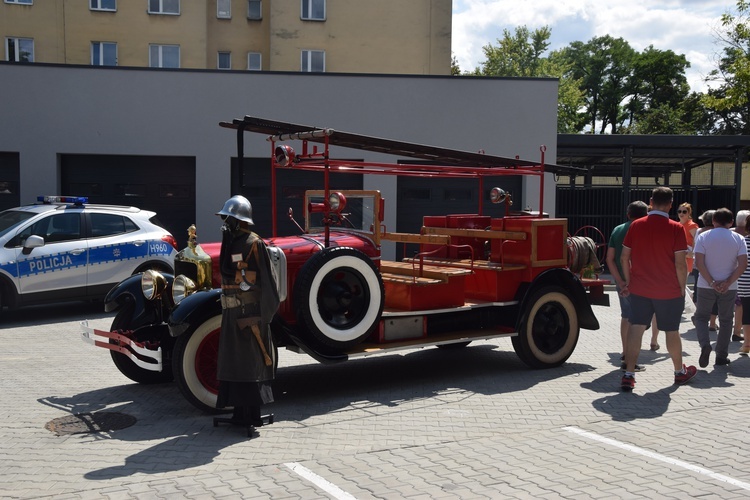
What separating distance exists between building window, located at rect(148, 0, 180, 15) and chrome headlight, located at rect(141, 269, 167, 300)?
22049 mm

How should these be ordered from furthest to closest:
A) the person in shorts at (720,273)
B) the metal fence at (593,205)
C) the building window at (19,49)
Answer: the building window at (19,49) → the metal fence at (593,205) → the person in shorts at (720,273)

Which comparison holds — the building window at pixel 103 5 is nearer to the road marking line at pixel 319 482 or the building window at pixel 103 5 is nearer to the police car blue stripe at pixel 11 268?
the police car blue stripe at pixel 11 268

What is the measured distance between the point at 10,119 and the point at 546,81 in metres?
12.4

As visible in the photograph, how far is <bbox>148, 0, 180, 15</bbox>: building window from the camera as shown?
27014 mm

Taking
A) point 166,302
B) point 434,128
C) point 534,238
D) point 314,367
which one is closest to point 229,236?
point 166,302

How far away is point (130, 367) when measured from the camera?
777 centimetres

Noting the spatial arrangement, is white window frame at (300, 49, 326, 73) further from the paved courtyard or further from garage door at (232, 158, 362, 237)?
the paved courtyard

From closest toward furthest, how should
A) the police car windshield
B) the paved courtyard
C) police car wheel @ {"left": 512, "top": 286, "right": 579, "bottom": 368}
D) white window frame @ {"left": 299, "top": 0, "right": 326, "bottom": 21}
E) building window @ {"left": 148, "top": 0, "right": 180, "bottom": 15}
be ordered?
the paved courtyard → police car wheel @ {"left": 512, "top": 286, "right": 579, "bottom": 368} → the police car windshield → building window @ {"left": 148, "top": 0, "right": 180, "bottom": 15} → white window frame @ {"left": 299, "top": 0, "right": 326, "bottom": 21}

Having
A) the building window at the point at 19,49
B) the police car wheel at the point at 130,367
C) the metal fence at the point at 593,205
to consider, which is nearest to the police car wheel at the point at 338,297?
the police car wheel at the point at 130,367

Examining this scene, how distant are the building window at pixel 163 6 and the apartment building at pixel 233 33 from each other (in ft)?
0.11

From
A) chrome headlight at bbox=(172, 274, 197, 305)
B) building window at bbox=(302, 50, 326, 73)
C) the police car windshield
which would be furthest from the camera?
building window at bbox=(302, 50, 326, 73)

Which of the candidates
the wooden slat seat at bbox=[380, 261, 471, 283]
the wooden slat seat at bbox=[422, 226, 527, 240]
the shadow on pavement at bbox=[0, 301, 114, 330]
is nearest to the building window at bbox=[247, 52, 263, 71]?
the shadow on pavement at bbox=[0, 301, 114, 330]

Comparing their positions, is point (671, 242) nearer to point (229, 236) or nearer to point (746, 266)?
point (746, 266)

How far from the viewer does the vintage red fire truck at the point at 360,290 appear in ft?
22.7
